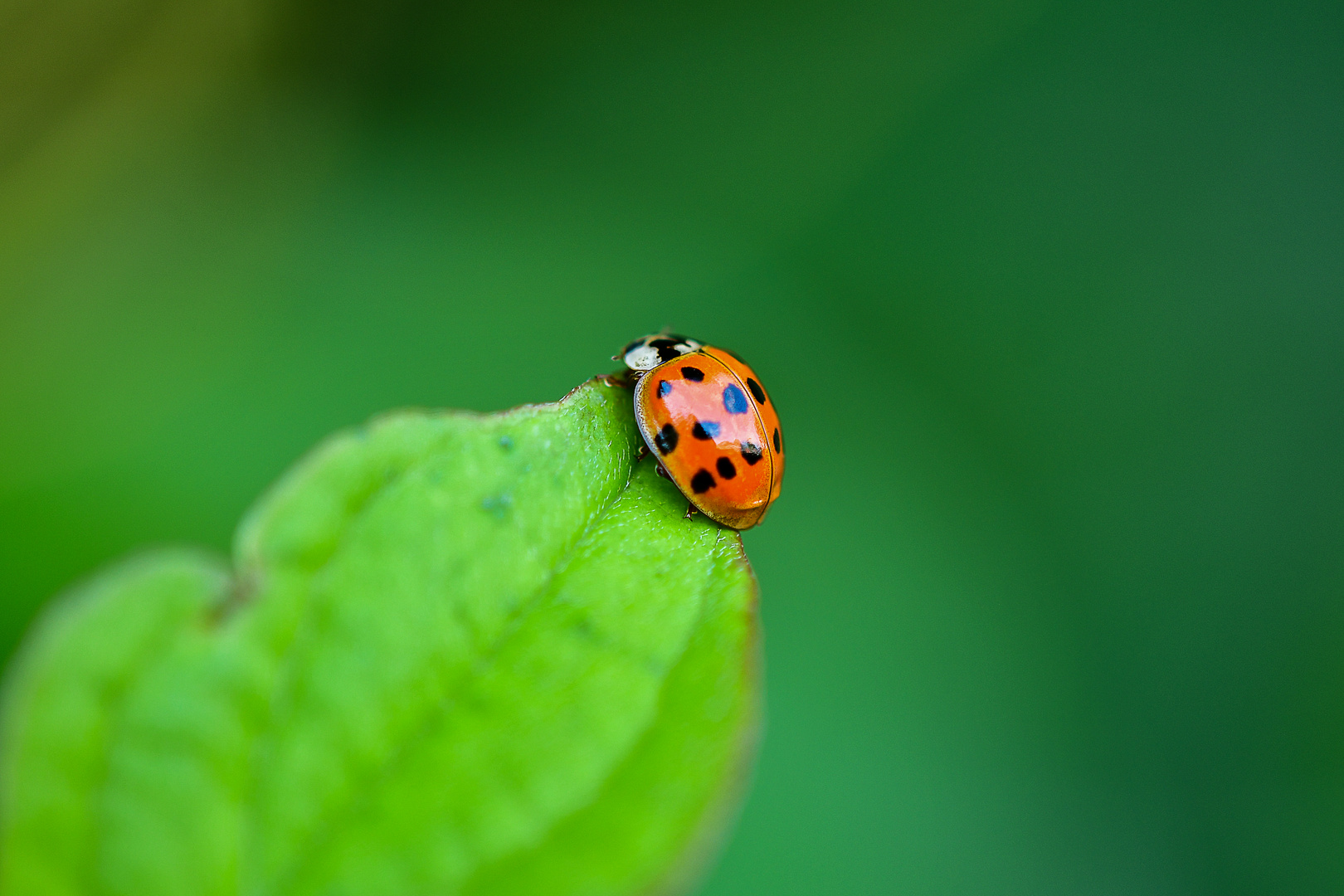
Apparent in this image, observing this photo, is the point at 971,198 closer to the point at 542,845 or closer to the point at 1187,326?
the point at 1187,326

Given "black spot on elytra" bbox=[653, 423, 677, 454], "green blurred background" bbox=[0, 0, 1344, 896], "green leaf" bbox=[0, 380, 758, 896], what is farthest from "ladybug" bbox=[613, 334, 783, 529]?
"green blurred background" bbox=[0, 0, 1344, 896]

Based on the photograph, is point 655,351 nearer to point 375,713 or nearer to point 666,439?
point 666,439

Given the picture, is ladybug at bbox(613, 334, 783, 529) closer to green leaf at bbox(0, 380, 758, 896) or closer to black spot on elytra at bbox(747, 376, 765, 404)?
black spot on elytra at bbox(747, 376, 765, 404)

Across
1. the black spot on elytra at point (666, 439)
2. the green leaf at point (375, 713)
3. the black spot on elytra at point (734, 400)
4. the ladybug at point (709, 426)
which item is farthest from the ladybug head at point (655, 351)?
the green leaf at point (375, 713)

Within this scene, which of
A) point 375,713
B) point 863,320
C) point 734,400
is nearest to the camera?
point 375,713

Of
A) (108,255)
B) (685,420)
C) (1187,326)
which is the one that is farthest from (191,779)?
(1187,326)

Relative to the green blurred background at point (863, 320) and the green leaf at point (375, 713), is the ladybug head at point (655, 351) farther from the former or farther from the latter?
the green blurred background at point (863, 320)

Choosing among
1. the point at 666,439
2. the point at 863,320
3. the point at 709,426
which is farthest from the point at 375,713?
the point at 863,320
